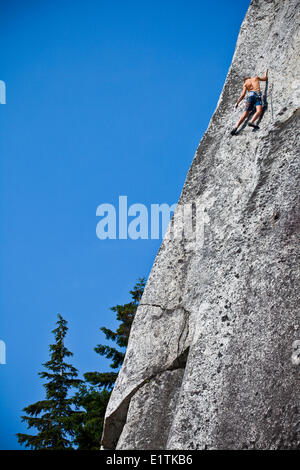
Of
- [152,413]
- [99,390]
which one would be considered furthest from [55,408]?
[152,413]

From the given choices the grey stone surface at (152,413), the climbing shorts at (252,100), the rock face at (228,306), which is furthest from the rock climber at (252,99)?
the grey stone surface at (152,413)

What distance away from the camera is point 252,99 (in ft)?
23.4

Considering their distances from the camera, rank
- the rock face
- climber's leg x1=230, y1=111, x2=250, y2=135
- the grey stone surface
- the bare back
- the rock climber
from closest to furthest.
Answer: the rock face
the grey stone surface
the rock climber
climber's leg x1=230, y1=111, x2=250, y2=135
the bare back

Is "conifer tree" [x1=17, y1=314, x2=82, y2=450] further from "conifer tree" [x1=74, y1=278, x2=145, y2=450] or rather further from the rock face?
the rock face

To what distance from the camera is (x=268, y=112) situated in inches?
270

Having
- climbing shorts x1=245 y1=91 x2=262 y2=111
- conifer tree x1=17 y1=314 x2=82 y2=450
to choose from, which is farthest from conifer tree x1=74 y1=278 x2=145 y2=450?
climbing shorts x1=245 y1=91 x2=262 y2=111

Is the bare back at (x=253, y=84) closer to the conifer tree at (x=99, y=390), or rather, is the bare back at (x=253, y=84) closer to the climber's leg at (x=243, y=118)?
the climber's leg at (x=243, y=118)

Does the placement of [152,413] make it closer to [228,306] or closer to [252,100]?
[228,306]

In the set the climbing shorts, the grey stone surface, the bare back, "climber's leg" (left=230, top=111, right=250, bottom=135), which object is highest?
the bare back

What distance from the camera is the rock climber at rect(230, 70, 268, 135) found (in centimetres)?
700
